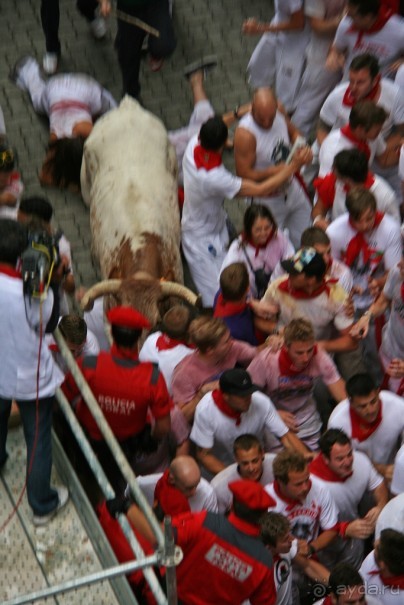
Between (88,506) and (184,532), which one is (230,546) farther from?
(88,506)

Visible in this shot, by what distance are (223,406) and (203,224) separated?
2.36 m

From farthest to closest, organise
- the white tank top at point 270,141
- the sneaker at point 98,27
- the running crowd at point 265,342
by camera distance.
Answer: the sneaker at point 98,27 < the white tank top at point 270,141 < the running crowd at point 265,342

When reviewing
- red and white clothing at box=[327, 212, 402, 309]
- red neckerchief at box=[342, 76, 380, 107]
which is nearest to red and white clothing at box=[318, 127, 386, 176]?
red neckerchief at box=[342, 76, 380, 107]

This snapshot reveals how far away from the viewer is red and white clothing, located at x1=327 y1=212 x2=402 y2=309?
8.31 meters

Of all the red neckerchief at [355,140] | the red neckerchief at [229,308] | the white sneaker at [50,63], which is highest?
the red neckerchief at [355,140]

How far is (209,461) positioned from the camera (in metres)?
7.41

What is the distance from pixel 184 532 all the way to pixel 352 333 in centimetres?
235

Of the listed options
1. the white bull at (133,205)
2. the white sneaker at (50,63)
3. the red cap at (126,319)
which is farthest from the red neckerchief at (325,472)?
the white sneaker at (50,63)

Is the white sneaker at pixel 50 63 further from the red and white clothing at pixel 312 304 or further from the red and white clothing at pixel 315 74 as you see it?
the red and white clothing at pixel 312 304

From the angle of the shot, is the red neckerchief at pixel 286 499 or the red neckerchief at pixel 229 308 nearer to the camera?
the red neckerchief at pixel 286 499

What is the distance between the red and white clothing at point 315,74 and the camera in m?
9.92

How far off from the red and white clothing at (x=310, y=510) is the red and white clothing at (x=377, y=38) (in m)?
4.05

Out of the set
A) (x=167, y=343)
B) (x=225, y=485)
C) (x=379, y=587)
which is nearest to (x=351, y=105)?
(x=167, y=343)

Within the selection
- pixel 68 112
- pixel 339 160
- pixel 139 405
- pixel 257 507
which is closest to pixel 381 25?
pixel 339 160
